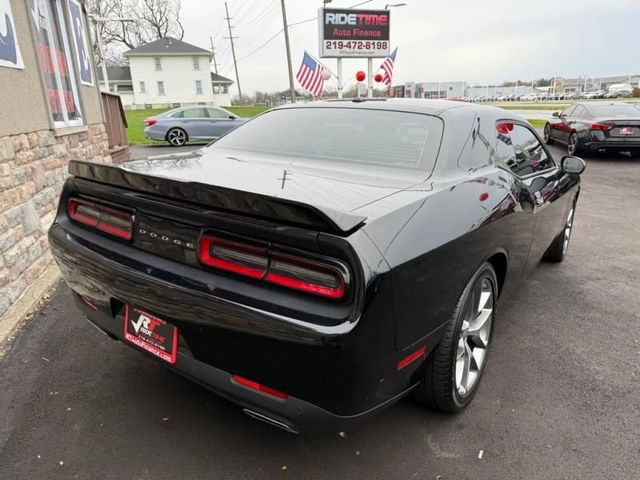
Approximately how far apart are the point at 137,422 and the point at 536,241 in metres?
2.72

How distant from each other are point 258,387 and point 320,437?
0.33m

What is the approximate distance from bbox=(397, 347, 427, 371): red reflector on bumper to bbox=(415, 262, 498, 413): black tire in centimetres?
14

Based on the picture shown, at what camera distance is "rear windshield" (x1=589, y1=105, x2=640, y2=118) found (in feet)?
37.6

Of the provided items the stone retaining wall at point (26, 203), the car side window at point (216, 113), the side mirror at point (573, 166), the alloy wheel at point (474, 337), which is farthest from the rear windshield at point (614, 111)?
the stone retaining wall at point (26, 203)

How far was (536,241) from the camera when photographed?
3.21 m

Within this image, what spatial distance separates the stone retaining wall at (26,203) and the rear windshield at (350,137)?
69.0 inches

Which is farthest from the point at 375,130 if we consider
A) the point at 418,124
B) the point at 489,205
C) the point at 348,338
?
the point at 348,338

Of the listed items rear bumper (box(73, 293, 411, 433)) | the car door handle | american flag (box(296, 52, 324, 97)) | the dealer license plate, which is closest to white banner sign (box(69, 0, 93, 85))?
the dealer license plate

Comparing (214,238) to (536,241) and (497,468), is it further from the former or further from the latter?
(536,241)

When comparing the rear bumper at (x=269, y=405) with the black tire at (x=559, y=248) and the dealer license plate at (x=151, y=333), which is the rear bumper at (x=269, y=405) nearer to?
the dealer license plate at (x=151, y=333)

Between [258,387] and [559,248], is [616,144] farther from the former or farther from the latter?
[258,387]

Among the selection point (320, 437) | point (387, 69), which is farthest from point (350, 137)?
point (387, 69)

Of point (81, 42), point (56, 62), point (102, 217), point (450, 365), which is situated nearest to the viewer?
point (450, 365)

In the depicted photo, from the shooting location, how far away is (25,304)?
3.48 metres
